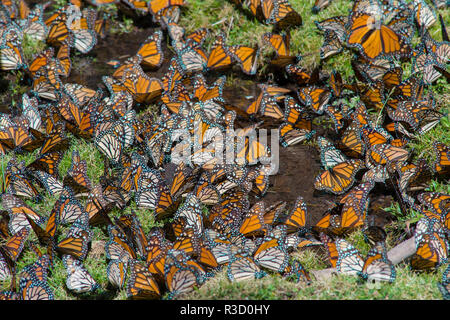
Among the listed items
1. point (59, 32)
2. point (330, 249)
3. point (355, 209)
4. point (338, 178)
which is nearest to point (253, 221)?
point (330, 249)

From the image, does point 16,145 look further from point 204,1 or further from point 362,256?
point 362,256

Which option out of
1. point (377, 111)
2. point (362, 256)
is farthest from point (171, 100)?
point (362, 256)

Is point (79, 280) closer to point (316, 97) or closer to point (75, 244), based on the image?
point (75, 244)

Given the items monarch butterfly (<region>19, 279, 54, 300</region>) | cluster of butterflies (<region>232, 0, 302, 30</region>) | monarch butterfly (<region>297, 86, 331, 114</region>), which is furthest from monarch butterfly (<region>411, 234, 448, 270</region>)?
cluster of butterflies (<region>232, 0, 302, 30</region>)

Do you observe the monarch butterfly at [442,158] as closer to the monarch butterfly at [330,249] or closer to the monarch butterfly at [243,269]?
the monarch butterfly at [330,249]

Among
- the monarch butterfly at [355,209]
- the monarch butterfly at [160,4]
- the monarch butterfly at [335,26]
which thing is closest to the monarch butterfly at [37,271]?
the monarch butterfly at [355,209]
